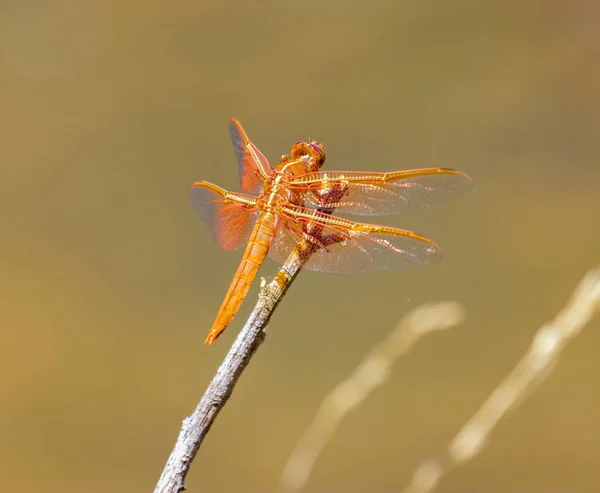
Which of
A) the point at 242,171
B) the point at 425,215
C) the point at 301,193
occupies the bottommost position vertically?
the point at 301,193

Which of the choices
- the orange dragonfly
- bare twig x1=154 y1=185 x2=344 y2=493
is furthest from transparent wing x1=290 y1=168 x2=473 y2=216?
bare twig x1=154 y1=185 x2=344 y2=493

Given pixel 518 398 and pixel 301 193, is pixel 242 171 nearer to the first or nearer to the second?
pixel 301 193

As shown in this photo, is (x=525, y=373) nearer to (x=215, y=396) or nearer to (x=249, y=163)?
(x=215, y=396)

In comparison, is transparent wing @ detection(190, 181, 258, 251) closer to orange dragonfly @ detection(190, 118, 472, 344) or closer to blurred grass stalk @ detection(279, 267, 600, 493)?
orange dragonfly @ detection(190, 118, 472, 344)

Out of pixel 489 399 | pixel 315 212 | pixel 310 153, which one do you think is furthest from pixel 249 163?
pixel 489 399

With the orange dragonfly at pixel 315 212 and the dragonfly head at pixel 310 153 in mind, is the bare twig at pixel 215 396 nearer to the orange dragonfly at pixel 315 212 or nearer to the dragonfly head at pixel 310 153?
the orange dragonfly at pixel 315 212

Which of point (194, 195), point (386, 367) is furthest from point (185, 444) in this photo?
point (194, 195)
